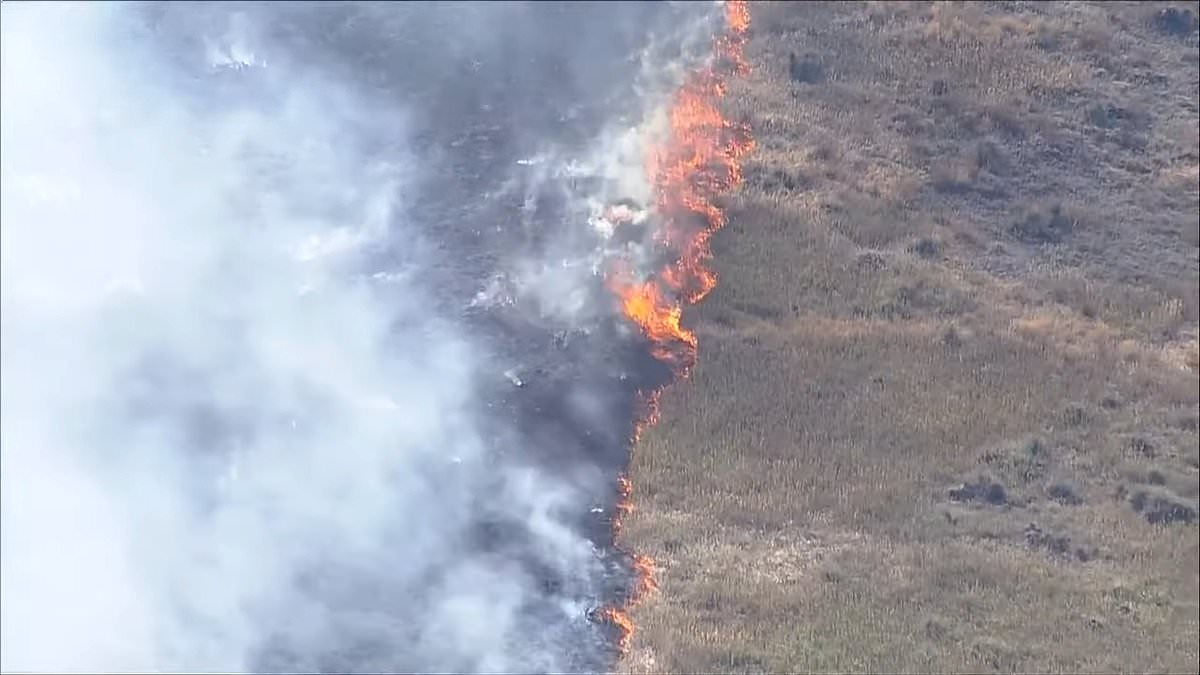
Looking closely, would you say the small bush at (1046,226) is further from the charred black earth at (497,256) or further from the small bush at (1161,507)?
the charred black earth at (497,256)

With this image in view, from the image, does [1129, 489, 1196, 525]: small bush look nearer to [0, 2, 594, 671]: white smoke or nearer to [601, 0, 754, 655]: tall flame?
[601, 0, 754, 655]: tall flame

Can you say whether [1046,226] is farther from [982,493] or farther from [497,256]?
[497,256]

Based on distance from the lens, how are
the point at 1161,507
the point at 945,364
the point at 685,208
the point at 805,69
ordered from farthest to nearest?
the point at 805,69 < the point at 685,208 < the point at 945,364 < the point at 1161,507

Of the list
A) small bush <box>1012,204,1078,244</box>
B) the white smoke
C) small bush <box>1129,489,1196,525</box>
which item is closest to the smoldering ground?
the white smoke

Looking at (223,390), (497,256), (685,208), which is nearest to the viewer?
(223,390)

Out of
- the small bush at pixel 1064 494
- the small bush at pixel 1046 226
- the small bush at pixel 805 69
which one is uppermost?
the small bush at pixel 805 69

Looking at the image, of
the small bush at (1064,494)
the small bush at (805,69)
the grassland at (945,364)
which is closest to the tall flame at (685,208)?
the grassland at (945,364)

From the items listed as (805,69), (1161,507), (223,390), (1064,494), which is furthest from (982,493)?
(223,390)

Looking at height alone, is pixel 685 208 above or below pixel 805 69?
below
